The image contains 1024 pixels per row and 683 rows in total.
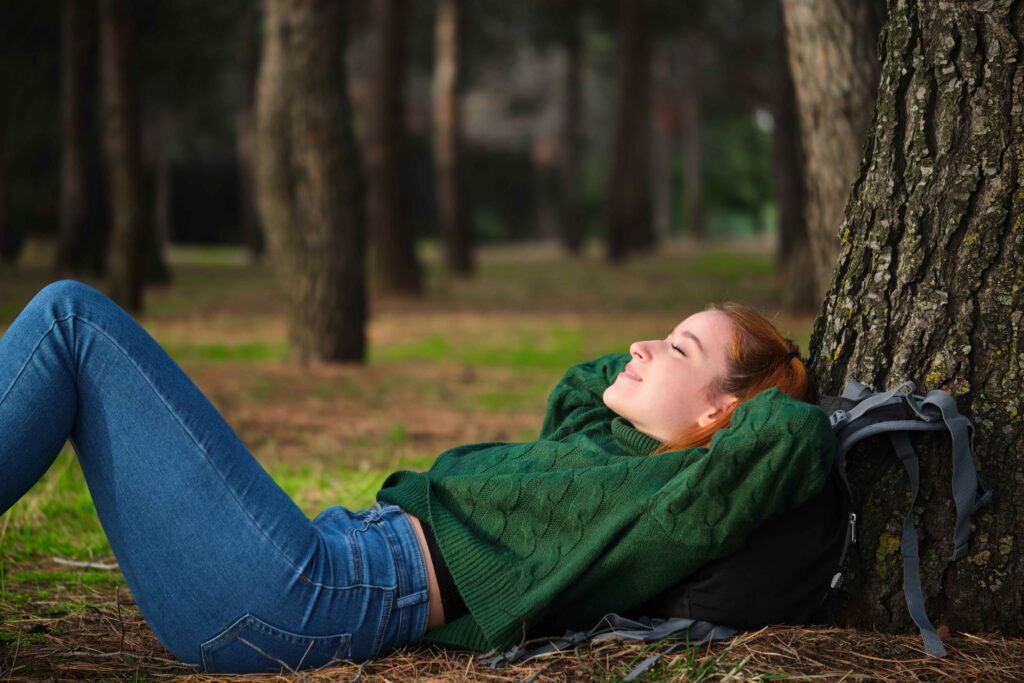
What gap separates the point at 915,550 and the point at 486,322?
383 inches

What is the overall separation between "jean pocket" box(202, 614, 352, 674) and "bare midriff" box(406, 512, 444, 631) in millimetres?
201

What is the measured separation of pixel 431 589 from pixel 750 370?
3.06 ft

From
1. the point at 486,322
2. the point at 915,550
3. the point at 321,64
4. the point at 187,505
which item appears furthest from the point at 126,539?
the point at 486,322

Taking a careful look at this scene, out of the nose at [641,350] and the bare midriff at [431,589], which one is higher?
the nose at [641,350]

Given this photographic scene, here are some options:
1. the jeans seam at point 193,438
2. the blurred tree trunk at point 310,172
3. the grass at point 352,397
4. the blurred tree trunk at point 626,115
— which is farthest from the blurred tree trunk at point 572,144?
the jeans seam at point 193,438

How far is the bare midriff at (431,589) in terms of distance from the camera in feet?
8.83

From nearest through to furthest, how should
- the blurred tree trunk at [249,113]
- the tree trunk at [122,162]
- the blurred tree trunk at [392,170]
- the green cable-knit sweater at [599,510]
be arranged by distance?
the green cable-knit sweater at [599,510] < the tree trunk at [122,162] < the blurred tree trunk at [392,170] < the blurred tree trunk at [249,113]

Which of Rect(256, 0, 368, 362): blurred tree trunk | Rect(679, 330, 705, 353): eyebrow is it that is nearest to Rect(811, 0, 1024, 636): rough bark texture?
Rect(679, 330, 705, 353): eyebrow

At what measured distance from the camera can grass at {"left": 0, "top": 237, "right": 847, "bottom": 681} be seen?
2902 millimetres

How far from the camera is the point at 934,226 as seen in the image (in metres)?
2.88

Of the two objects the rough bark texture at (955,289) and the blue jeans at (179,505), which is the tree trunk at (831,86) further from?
the blue jeans at (179,505)

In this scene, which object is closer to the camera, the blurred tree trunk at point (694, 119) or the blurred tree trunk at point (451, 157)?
the blurred tree trunk at point (451, 157)

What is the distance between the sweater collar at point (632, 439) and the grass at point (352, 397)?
47cm

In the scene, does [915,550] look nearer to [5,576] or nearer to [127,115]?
[5,576]
